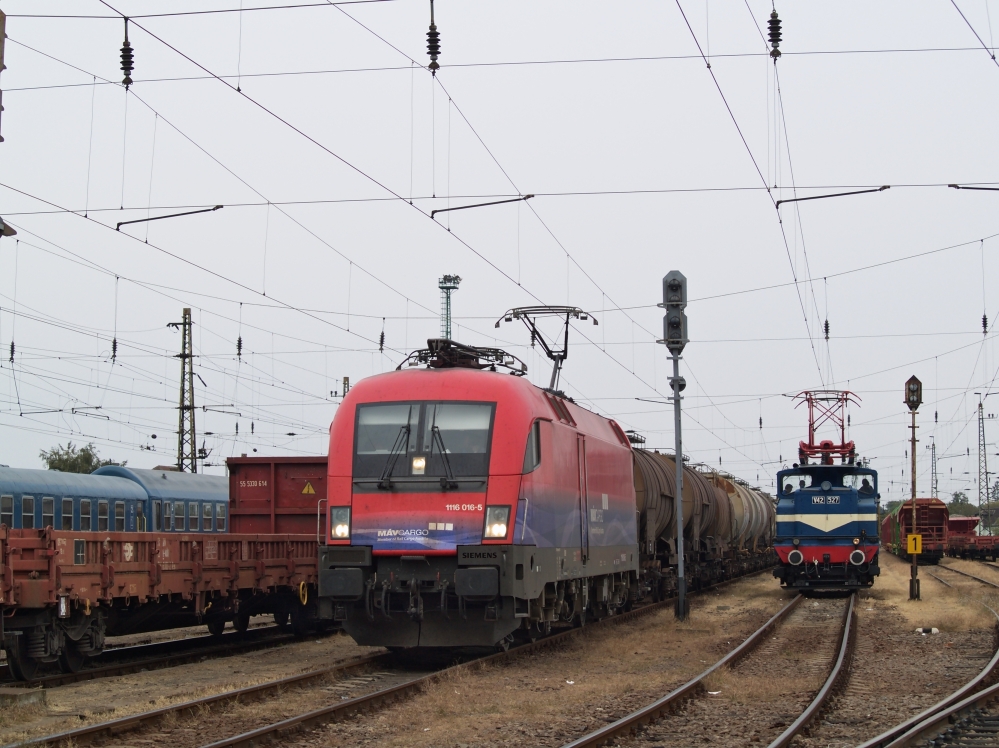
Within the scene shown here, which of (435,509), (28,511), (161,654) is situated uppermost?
(435,509)

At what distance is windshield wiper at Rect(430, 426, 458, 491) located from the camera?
13914mm

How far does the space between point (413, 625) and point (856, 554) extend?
16.1 m

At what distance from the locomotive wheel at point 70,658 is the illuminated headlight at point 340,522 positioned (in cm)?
355

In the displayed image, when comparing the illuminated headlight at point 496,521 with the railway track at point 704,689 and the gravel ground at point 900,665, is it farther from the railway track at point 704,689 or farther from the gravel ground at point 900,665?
the gravel ground at point 900,665

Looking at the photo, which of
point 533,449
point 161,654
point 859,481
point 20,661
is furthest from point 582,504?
point 859,481

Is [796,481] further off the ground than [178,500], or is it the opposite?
[796,481]

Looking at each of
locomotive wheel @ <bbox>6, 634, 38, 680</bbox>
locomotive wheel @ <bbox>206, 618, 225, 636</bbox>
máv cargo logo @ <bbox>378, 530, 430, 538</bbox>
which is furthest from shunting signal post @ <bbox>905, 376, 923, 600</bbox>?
locomotive wheel @ <bbox>6, 634, 38, 680</bbox>

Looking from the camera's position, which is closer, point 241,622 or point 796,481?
point 241,622

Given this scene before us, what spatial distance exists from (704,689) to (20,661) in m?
7.82

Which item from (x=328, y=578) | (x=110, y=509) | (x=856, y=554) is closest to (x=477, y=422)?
(x=328, y=578)

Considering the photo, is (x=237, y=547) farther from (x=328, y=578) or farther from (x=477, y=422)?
(x=477, y=422)

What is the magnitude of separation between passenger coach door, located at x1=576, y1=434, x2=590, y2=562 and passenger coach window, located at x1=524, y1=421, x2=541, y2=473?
Answer: 97.5 inches

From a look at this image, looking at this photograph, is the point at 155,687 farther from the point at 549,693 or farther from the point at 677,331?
the point at 677,331

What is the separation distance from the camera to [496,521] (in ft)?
45.1
